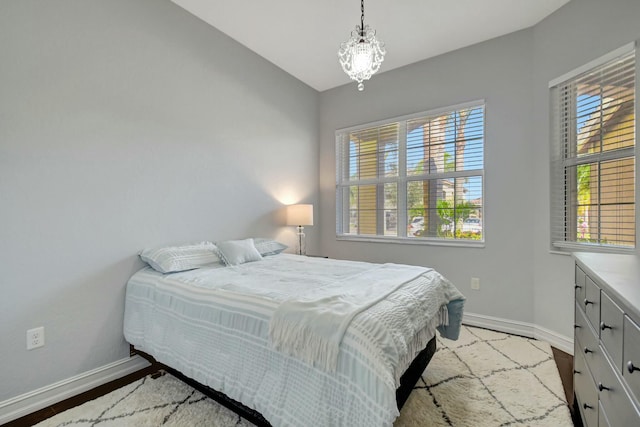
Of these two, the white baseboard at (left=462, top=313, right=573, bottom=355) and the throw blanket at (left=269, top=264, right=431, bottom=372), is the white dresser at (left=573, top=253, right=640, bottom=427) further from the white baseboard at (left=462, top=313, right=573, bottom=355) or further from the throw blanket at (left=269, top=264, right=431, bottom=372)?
the white baseboard at (left=462, top=313, right=573, bottom=355)

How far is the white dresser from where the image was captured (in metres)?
0.84

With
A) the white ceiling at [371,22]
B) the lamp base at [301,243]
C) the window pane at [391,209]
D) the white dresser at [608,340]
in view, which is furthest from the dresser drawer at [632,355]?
the lamp base at [301,243]

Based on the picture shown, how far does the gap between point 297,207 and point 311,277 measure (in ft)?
5.20

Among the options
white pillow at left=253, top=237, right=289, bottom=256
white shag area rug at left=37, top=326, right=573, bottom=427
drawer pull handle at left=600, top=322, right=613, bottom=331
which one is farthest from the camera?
white pillow at left=253, top=237, right=289, bottom=256

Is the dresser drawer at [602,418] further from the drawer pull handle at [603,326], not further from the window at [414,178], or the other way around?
the window at [414,178]

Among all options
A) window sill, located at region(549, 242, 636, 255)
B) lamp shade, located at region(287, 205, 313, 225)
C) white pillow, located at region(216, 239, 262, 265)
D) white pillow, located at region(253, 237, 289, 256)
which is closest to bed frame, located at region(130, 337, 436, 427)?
white pillow, located at region(216, 239, 262, 265)

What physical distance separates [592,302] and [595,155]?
5.65 ft

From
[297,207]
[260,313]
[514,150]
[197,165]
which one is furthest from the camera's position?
[297,207]

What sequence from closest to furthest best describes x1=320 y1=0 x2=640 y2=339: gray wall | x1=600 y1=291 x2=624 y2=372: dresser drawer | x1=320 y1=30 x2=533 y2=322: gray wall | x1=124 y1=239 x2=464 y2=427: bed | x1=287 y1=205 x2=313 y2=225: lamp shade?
1. x1=600 y1=291 x2=624 y2=372: dresser drawer
2. x1=124 y1=239 x2=464 y2=427: bed
3. x1=320 y1=0 x2=640 y2=339: gray wall
4. x1=320 y1=30 x2=533 y2=322: gray wall
5. x1=287 y1=205 x2=313 y2=225: lamp shade

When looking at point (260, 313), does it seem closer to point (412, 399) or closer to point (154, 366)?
point (412, 399)

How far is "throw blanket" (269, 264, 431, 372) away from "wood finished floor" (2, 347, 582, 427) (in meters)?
1.39

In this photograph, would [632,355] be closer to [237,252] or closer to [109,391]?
[237,252]

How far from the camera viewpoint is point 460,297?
6.93ft

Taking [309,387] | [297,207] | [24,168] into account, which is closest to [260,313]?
[309,387]
